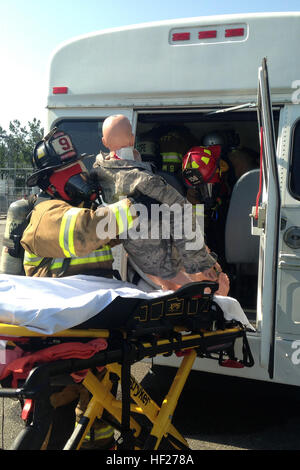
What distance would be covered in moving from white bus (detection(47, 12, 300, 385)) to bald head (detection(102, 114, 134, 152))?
835mm

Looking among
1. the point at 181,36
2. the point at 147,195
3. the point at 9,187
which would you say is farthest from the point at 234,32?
the point at 9,187

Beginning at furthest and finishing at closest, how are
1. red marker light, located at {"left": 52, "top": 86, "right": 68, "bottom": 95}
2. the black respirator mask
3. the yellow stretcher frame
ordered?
red marker light, located at {"left": 52, "top": 86, "right": 68, "bottom": 95}
the black respirator mask
the yellow stretcher frame

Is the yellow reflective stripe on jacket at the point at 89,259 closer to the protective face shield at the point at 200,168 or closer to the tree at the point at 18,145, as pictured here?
the protective face shield at the point at 200,168

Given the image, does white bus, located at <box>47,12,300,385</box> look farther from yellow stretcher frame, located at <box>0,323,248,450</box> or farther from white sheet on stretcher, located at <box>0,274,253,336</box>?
white sheet on stretcher, located at <box>0,274,253,336</box>

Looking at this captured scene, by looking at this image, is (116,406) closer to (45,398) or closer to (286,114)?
(45,398)

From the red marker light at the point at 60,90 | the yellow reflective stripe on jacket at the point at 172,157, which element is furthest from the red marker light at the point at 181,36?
the yellow reflective stripe on jacket at the point at 172,157

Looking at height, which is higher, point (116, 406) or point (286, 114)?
point (286, 114)

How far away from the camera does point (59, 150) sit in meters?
2.47

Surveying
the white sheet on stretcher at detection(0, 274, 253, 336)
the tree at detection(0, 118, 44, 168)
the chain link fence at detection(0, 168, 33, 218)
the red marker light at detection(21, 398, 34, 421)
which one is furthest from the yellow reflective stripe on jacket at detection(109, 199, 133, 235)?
the tree at detection(0, 118, 44, 168)

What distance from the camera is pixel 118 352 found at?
204cm

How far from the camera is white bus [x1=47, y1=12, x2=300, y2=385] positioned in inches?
128

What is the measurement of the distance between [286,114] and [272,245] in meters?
1.24
